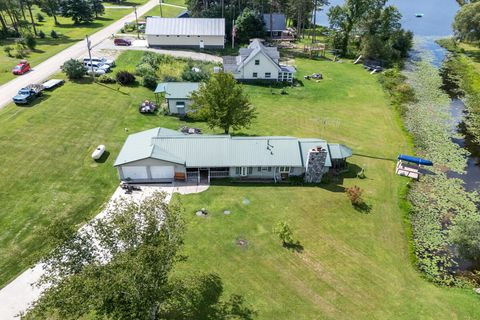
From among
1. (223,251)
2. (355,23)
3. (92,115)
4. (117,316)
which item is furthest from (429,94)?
(117,316)

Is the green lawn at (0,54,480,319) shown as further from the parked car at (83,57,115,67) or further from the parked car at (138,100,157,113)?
the parked car at (83,57,115,67)

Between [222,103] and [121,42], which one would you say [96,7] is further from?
[222,103]

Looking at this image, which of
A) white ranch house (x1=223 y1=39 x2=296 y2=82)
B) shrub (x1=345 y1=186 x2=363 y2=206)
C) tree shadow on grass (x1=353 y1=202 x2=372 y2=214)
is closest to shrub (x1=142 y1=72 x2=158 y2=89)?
white ranch house (x1=223 y1=39 x2=296 y2=82)

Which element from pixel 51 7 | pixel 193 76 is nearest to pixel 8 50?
pixel 51 7

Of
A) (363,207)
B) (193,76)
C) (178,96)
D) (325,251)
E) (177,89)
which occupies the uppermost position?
(193,76)

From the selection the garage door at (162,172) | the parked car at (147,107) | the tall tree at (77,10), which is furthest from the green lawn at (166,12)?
the garage door at (162,172)

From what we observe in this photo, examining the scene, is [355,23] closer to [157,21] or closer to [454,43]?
[454,43]
